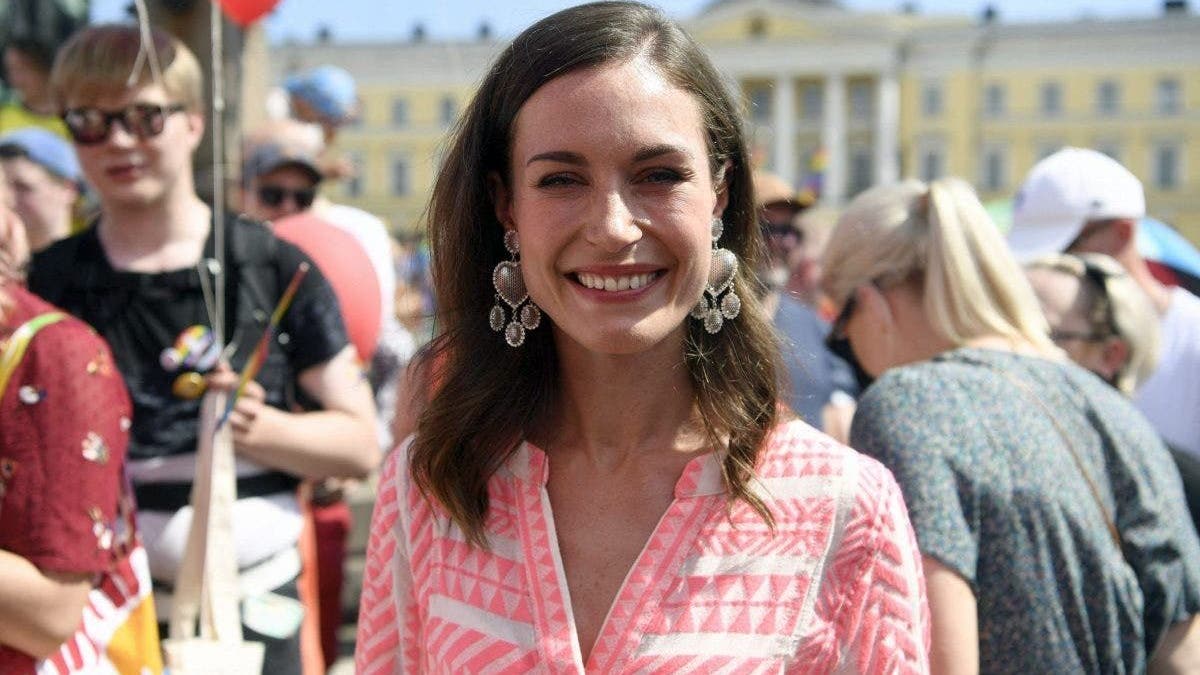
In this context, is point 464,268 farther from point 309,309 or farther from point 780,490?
point 309,309

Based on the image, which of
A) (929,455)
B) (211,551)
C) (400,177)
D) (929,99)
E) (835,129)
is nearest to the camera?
(929,455)

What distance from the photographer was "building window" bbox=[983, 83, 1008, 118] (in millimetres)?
83750

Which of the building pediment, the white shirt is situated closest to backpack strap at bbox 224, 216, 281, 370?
the white shirt

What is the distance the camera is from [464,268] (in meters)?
2.07

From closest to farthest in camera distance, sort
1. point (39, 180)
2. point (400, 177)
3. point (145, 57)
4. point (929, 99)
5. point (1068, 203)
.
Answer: point (145, 57)
point (1068, 203)
point (39, 180)
point (400, 177)
point (929, 99)

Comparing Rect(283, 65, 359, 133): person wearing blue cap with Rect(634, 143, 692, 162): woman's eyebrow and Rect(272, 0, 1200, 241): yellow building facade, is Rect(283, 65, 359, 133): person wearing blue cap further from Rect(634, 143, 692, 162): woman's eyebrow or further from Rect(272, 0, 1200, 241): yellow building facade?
Rect(272, 0, 1200, 241): yellow building facade

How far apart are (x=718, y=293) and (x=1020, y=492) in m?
0.80

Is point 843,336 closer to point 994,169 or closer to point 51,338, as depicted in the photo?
point 51,338

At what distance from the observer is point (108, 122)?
3.31 meters

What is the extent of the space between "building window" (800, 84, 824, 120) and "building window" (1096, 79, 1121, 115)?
15275mm

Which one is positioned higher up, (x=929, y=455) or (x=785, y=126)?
(x=929, y=455)

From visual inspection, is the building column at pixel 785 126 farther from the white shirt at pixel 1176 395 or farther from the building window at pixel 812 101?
the white shirt at pixel 1176 395

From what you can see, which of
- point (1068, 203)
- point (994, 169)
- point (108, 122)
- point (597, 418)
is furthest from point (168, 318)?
point (994, 169)

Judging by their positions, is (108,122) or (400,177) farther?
(400,177)
